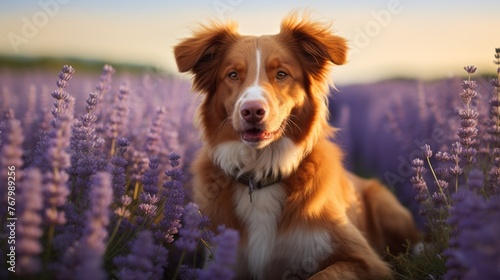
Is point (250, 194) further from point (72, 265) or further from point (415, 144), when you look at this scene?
point (415, 144)

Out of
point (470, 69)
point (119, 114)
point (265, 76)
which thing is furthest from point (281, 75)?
point (119, 114)

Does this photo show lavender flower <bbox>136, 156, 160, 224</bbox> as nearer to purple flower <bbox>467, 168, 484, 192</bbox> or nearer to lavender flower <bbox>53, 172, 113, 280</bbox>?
lavender flower <bbox>53, 172, 113, 280</bbox>

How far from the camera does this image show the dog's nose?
330cm

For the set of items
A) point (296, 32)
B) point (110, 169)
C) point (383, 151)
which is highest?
point (296, 32)

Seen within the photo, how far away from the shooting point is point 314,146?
3.93 metres

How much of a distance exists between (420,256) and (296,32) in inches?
80.0

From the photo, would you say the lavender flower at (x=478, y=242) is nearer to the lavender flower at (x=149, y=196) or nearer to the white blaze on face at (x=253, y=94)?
the white blaze on face at (x=253, y=94)

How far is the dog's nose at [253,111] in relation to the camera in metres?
3.30

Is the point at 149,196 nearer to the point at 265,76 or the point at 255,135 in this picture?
the point at 255,135

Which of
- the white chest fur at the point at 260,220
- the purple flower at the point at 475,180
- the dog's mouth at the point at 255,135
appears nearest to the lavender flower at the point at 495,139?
the purple flower at the point at 475,180

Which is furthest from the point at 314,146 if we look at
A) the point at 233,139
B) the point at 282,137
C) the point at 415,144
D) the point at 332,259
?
the point at 415,144

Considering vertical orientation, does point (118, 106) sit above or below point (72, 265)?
above

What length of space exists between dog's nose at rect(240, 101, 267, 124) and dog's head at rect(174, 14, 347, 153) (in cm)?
4

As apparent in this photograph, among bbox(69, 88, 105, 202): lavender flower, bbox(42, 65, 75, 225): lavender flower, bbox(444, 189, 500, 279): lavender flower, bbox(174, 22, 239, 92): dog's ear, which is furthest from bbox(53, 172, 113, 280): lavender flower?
bbox(174, 22, 239, 92): dog's ear
